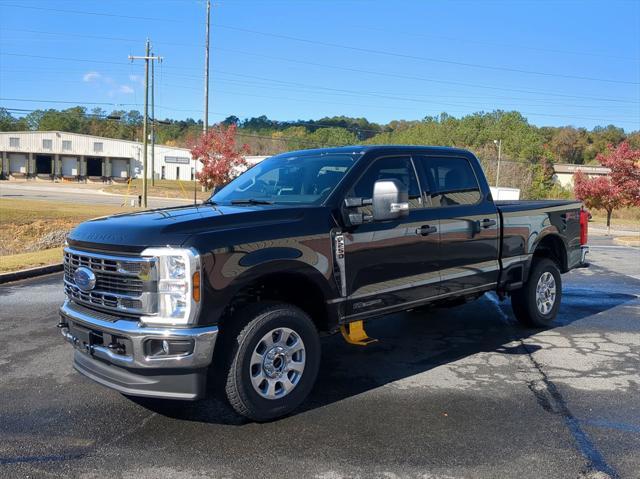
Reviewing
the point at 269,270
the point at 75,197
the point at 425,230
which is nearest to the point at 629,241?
the point at 425,230

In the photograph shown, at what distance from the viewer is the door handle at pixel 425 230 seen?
17.3 ft

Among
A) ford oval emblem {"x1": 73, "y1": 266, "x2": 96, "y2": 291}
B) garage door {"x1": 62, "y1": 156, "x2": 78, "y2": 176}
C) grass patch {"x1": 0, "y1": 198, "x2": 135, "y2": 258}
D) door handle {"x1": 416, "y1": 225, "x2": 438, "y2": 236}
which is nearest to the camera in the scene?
ford oval emblem {"x1": 73, "y1": 266, "x2": 96, "y2": 291}

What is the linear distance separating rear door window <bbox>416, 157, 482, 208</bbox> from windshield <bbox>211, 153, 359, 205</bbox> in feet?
3.11

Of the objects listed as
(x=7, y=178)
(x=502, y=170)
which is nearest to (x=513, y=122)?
(x=502, y=170)

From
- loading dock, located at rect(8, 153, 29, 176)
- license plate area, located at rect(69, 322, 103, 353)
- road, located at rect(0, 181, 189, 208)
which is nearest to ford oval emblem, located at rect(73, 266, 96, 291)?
license plate area, located at rect(69, 322, 103, 353)

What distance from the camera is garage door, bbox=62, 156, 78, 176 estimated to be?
82.1m

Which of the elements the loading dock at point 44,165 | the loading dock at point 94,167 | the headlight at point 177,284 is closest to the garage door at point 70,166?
the loading dock at point 44,165

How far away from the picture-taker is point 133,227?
4.02m

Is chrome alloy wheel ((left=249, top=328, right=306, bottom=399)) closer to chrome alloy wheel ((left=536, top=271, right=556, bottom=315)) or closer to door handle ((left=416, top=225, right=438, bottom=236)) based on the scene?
door handle ((left=416, top=225, right=438, bottom=236))

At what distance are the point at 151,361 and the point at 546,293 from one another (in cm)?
525

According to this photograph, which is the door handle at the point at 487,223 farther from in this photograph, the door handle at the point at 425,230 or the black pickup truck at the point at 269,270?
the door handle at the point at 425,230

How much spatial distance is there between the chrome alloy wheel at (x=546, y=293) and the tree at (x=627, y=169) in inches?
782

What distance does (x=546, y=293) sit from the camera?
721 cm

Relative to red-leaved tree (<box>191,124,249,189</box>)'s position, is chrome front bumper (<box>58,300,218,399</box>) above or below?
below
